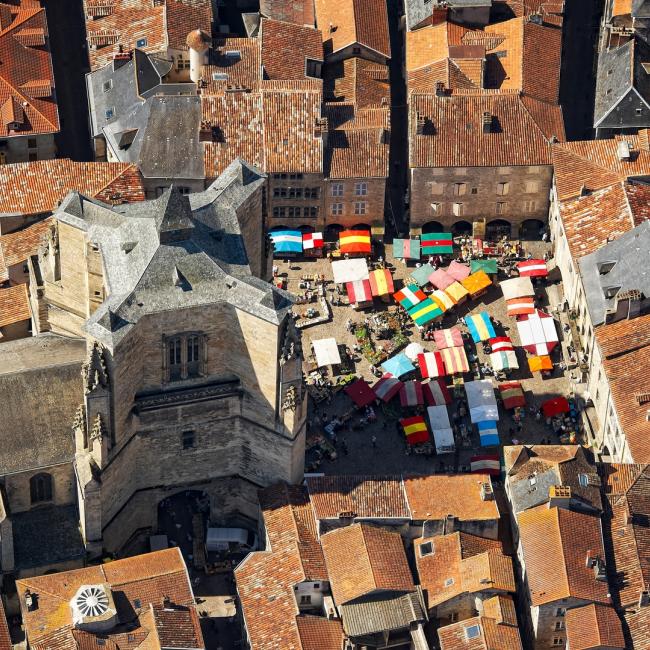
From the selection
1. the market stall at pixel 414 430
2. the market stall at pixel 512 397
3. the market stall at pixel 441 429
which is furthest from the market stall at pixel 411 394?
the market stall at pixel 512 397

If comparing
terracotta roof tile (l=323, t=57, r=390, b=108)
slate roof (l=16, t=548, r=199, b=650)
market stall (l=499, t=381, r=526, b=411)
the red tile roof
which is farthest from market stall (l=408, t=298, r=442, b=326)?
slate roof (l=16, t=548, r=199, b=650)

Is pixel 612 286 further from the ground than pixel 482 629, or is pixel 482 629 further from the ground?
pixel 612 286

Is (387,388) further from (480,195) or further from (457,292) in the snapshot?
(480,195)

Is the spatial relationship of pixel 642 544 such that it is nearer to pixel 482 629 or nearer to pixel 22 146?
pixel 482 629

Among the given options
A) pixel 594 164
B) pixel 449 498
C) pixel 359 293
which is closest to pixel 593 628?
pixel 449 498

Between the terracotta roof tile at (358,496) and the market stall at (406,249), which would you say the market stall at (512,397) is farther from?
the terracotta roof tile at (358,496)

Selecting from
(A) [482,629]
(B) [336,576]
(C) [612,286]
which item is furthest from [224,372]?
(C) [612,286]
